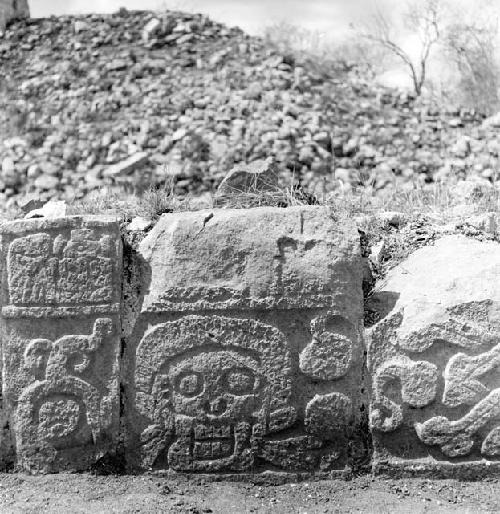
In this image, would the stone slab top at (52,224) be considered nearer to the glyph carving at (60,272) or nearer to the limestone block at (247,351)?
the glyph carving at (60,272)

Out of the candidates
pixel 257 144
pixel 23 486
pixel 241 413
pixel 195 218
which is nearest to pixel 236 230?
pixel 195 218

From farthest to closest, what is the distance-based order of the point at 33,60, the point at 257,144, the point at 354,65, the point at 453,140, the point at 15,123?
the point at 354,65, the point at 33,60, the point at 15,123, the point at 453,140, the point at 257,144

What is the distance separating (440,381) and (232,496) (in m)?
0.70

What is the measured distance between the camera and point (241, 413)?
2.10m

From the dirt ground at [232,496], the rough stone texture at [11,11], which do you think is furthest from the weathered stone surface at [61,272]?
the rough stone texture at [11,11]

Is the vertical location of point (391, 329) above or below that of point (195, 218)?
below

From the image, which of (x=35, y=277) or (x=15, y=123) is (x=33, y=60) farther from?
(x=35, y=277)

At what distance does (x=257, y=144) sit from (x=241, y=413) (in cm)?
626

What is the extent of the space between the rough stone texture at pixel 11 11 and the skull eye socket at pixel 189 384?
11.5m

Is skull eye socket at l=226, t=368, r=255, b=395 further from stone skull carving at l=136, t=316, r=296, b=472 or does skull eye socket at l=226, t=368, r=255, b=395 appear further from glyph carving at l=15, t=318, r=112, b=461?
glyph carving at l=15, t=318, r=112, b=461

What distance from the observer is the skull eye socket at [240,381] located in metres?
2.09

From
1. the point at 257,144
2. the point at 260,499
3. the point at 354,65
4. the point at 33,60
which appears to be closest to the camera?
the point at 260,499

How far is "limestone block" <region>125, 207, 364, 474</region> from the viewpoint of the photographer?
2074mm

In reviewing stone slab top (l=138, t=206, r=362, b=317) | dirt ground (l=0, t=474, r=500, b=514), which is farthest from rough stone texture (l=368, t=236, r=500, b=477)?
stone slab top (l=138, t=206, r=362, b=317)
